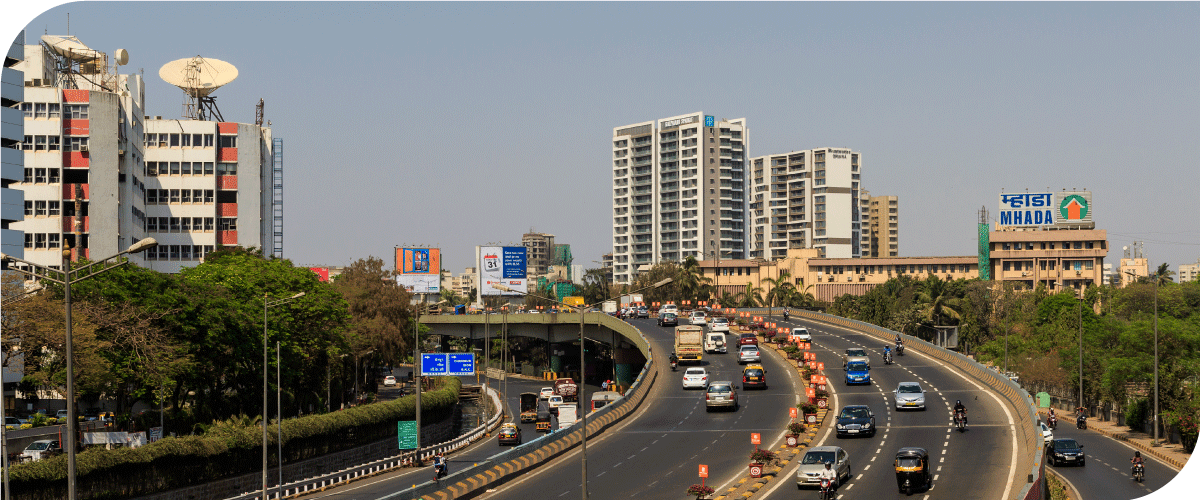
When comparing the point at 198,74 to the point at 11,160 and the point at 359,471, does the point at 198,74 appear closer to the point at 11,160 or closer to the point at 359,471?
the point at 11,160

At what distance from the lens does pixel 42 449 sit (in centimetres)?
5344

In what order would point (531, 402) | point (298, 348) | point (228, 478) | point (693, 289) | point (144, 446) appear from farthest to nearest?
point (693, 289)
point (531, 402)
point (298, 348)
point (228, 478)
point (144, 446)

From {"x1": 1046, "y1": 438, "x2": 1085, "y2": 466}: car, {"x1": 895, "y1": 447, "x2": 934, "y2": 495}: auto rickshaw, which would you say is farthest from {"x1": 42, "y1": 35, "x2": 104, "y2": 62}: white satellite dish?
{"x1": 1046, "y1": 438, "x2": 1085, "y2": 466}: car

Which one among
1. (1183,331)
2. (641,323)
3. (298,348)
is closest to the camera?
(1183,331)

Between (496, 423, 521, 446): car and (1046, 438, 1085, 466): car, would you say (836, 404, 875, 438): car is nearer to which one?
(1046, 438, 1085, 466): car

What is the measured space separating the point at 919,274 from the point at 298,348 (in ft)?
470

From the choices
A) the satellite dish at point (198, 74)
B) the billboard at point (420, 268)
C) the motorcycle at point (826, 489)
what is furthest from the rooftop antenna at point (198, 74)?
the motorcycle at point (826, 489)

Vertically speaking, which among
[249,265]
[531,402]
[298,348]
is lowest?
[531,402]

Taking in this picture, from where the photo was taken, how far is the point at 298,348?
75.0 meters

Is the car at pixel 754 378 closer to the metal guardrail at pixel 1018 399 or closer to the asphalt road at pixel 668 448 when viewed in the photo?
the asphalt road at pixel 668 448

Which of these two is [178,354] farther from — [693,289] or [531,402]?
[693,289]

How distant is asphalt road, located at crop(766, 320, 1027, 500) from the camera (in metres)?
41.8

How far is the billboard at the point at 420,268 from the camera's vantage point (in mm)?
155625

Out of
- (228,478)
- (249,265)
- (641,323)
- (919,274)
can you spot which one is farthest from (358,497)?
(919,274)
